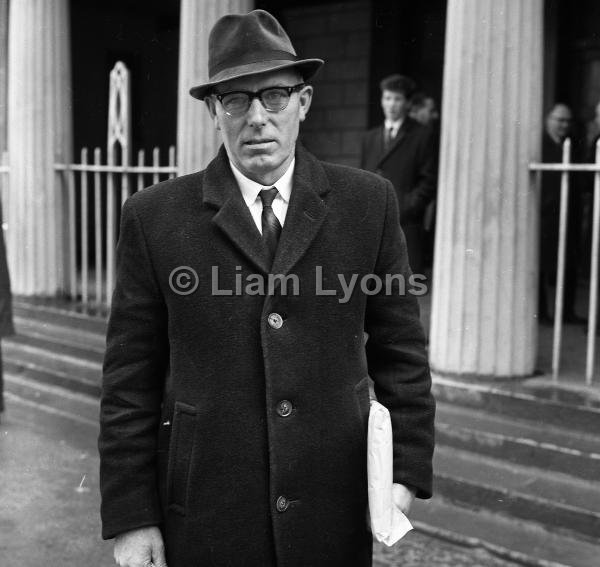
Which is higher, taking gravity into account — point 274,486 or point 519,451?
point 274,486

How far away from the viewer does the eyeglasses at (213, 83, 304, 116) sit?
2.02 m

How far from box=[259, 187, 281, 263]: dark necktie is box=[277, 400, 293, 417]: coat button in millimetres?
317

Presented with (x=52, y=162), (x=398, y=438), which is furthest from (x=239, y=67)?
(x=52, y=162)

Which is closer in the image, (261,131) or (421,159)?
(261,131)

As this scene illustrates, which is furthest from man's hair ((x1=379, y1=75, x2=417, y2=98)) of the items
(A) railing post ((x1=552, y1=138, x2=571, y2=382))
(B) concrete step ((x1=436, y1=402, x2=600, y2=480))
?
(B) concrete step ((x1=436, y1=402, x2=600, y2=480))

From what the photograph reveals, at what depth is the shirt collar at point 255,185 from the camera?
208 centimetres

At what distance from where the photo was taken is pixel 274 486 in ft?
6.57

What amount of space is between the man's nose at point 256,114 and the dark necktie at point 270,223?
0.16m

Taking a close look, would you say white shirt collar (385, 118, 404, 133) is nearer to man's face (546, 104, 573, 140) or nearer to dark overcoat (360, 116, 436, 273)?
dark overcoat (360, 116, 436, 273)

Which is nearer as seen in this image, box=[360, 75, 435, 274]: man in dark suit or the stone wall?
box=[360, 75, 435, 274]: man in dark suit

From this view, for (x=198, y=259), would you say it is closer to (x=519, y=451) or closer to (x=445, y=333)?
(x=519, y=451)

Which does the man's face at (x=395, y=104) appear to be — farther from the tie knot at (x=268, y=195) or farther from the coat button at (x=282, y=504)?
the coat button at (x=282, y=504)

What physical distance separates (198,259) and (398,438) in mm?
617

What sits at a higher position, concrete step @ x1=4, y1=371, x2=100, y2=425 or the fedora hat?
the fedora hat
